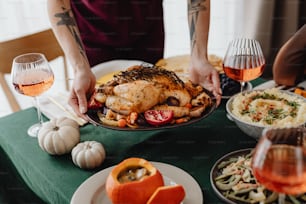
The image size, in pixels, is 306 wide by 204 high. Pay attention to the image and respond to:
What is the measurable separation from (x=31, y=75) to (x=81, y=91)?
0.58 feet

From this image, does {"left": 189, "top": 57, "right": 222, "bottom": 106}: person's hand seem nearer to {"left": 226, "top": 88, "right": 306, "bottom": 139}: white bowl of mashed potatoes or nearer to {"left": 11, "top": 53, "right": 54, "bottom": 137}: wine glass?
{"left": 226, "top": 88, "right": 306, "bottom": 139}: white bowl of mashed potatoes

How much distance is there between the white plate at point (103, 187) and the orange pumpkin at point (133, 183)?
88mm

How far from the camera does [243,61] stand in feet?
4.56

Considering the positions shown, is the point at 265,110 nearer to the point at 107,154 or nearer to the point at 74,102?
the point at 107,154

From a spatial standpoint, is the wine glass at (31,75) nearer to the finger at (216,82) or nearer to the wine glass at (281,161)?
the finger at (216,82)

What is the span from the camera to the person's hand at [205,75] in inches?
57.4

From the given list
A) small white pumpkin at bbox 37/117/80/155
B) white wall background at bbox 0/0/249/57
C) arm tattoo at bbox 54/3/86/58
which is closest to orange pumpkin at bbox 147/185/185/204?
small white pumpkin at bbox 37/117/80/155

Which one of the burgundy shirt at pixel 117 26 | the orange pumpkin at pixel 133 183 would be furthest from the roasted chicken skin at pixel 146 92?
the burgundy shirt at pixel 117 26

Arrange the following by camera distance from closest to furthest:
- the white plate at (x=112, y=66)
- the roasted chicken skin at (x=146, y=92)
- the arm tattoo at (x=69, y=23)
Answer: the roasted chicken skin at (x=146, y=92) < the arm tattoo at (x=69, y=23) < the white plate at (x=112, y=66)

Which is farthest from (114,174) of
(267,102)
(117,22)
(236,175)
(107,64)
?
(117,22)

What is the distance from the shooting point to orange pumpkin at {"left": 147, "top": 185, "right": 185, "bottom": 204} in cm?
90

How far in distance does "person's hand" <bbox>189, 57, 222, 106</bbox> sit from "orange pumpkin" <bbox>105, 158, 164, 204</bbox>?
1.79ft

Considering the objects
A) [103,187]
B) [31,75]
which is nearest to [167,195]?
[103,187]

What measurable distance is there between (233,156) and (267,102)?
257mm
